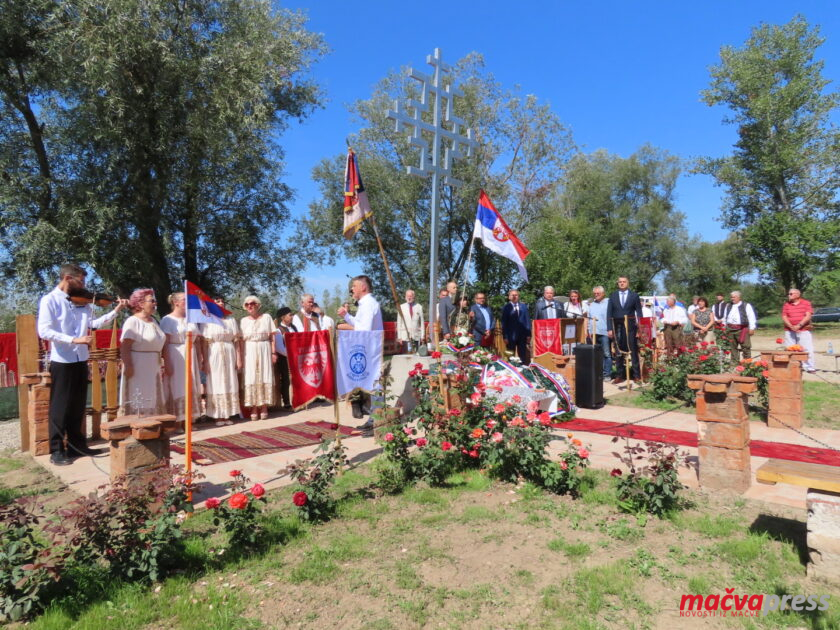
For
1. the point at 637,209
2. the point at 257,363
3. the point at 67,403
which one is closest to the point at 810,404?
the point at 257,363

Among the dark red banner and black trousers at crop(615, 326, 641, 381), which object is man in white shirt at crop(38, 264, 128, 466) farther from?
black trousers at crop(615, 326, 641, 381)

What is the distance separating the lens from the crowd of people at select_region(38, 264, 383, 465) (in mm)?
5516

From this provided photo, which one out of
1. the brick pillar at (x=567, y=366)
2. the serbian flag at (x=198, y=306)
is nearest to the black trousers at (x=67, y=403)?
the serbian flag at (x=198, y=306)

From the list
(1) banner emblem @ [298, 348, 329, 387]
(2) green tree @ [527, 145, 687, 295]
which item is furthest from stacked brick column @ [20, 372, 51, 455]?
(2) green tree @ [527, 145, 687, 295]

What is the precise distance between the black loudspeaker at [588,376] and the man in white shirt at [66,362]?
617cm

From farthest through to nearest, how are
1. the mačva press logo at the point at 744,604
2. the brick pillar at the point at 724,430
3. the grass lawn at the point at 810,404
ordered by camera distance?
the grass lawn at the point at 810,404
the brick pillar at the point at 724,430
the mačva press logo at the point at 744,604

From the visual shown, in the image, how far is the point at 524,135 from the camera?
22.1 metres

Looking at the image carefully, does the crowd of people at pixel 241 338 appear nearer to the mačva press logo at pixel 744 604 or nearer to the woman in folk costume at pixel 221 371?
the woman in folk costume at pixel 221 371

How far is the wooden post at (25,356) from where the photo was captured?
604 centimetres

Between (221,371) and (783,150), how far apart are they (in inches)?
1186

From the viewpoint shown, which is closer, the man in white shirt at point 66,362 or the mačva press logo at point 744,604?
the mačva press logo at point 744,604

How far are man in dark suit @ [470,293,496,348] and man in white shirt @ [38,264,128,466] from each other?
227 inches

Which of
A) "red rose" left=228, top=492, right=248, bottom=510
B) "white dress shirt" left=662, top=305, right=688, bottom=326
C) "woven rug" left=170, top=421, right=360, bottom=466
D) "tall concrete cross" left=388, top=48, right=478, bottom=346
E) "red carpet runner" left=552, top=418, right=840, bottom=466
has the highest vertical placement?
"tall concrete cross" left=388, top=48, right=478, bottom=346

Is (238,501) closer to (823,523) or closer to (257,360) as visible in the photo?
(823,523)
